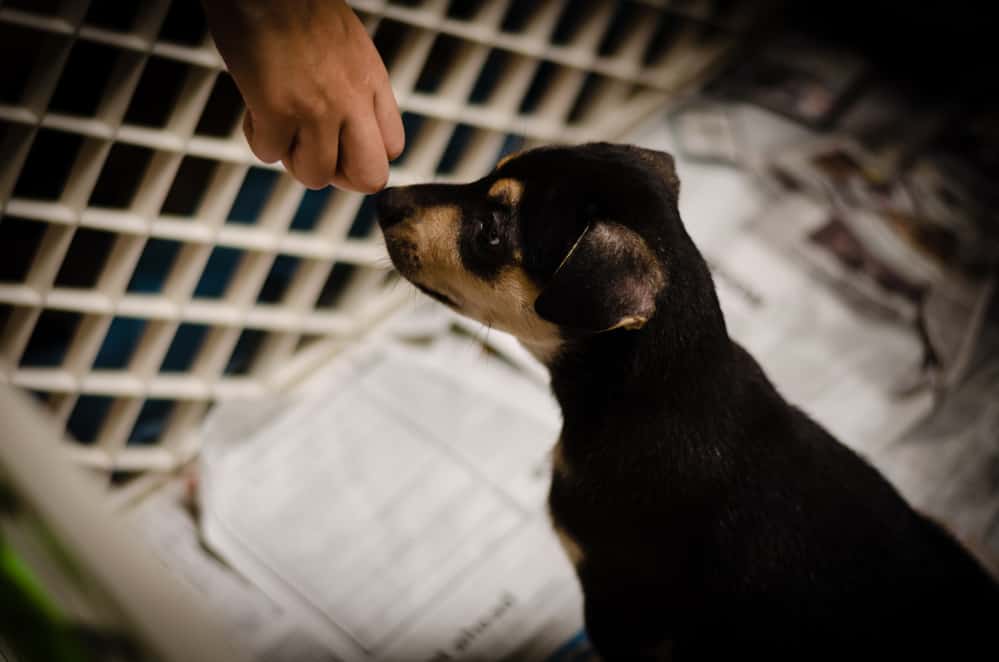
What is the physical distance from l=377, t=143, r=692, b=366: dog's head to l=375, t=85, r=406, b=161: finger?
0.39 feet

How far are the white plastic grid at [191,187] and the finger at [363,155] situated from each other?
0.41 metres

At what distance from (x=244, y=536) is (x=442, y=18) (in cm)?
84

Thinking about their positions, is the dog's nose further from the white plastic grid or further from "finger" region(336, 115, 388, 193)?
the white plastic grid

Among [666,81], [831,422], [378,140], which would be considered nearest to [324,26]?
[378,140]

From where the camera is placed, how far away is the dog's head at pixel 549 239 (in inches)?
25.3

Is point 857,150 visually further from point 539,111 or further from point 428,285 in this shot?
point 428,285

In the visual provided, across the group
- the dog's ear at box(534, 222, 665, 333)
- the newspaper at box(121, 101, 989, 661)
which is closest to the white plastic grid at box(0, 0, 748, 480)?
the newspaper at box(121, 101, 989, 661)

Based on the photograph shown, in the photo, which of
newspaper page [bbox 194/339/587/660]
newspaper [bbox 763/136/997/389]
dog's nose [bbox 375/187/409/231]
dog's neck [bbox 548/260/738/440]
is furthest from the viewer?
newspaper [bbox 763/136/997/389]

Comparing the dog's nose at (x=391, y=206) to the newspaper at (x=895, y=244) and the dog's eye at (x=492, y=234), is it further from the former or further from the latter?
the newspaper at (x=895, y=244)

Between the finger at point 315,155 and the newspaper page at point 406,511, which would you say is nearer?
the finger at point 315,155

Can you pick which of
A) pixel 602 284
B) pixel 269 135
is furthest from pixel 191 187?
pixel 602 284

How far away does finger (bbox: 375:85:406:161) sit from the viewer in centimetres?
64

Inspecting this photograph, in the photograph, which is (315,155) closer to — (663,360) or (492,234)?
(492,234)

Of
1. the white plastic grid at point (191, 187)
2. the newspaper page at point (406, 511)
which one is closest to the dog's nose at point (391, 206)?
the white plastic grid at point (191, 187)
